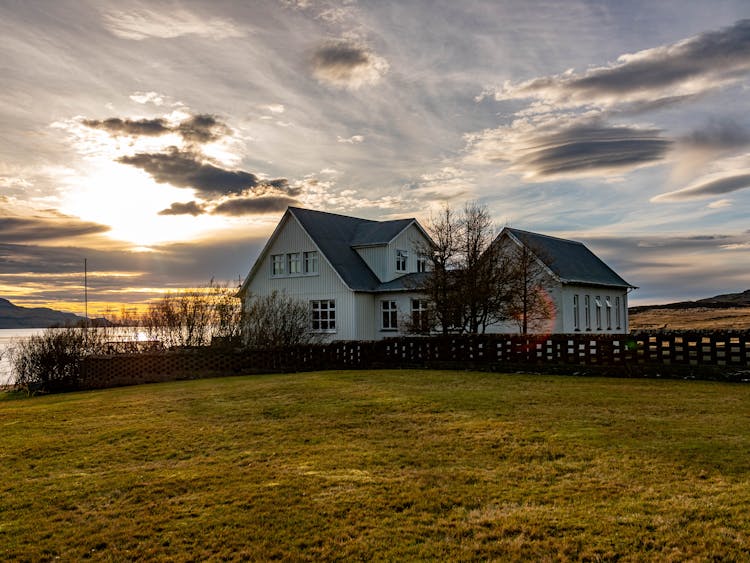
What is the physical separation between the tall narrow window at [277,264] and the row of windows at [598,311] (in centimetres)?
1723

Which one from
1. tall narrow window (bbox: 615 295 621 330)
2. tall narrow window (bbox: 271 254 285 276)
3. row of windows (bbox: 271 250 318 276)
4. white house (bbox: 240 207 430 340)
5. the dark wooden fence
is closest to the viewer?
the dark wooden fence

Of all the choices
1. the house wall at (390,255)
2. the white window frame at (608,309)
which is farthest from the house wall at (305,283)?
the white window frame at (608,309)

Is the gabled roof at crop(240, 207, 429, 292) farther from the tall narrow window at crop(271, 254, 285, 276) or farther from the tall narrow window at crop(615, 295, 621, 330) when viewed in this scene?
the tall narrow window at crop(615, 295, 621, 330)

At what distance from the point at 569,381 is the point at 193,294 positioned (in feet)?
59.9

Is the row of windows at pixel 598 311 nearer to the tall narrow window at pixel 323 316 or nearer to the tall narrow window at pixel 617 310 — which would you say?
the tall narrow window at pixel 617 310

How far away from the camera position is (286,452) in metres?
9.29

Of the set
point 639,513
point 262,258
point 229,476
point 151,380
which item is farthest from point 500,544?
point 262,258

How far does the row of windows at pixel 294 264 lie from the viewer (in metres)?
37.1

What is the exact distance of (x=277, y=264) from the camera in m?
39.0

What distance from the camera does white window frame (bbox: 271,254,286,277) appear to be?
3856cm

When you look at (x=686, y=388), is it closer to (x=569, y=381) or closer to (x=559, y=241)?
(x=569, y=381)

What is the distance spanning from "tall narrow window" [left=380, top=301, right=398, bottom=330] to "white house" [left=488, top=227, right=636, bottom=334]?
208 inches

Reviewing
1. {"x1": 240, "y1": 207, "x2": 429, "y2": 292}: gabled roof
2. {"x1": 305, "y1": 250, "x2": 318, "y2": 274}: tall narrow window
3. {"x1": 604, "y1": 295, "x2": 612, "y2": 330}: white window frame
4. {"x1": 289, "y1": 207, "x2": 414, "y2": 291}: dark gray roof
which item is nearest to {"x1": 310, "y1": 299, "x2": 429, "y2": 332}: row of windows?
{"x1": 240, "y1": 207, "x2": 429, "y2": 292}: gabled roof

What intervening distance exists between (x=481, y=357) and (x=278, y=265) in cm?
1937
